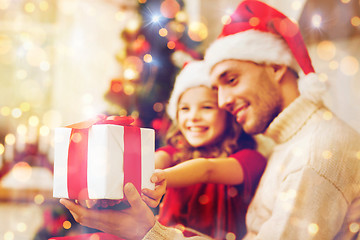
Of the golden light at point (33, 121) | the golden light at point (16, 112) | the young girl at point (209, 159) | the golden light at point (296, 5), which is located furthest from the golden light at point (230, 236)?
the golden light at point (16, 112)

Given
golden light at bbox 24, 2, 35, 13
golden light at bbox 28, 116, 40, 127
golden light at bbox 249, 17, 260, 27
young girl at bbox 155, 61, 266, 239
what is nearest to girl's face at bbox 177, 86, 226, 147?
young girl at bbox 155, 61, 266, 239

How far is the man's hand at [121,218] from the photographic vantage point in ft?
2.06

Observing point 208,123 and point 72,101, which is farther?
point 72,101

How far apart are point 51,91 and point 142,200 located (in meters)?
2.22

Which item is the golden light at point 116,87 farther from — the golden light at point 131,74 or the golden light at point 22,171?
the golden light at point 22,171

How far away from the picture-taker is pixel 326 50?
3.67ft

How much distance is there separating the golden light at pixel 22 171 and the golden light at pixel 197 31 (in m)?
1.54

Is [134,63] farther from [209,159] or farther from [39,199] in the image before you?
[39,199]

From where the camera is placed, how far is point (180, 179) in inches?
30.8

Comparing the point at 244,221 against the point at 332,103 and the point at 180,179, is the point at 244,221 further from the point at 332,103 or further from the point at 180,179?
the point at 332,103

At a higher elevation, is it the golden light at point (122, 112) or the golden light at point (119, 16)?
the golden light at point (119, 16)

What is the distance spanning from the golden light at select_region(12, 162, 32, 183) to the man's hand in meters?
1.82

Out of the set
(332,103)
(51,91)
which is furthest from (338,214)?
(51,91)

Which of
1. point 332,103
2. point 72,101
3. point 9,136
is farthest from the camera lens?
point 72,101
